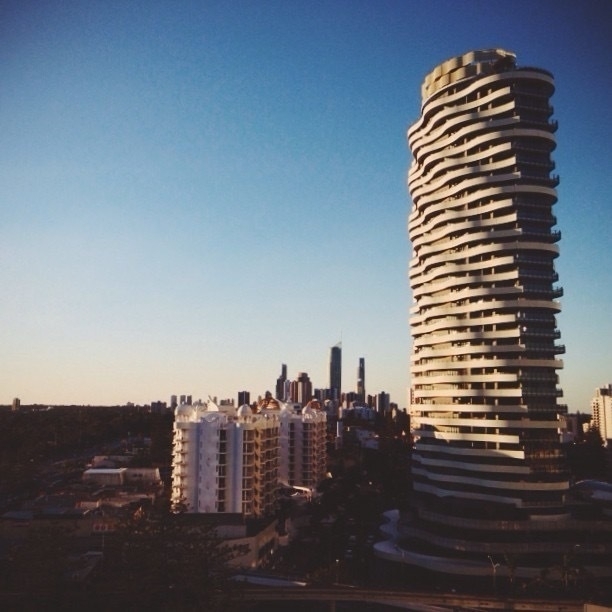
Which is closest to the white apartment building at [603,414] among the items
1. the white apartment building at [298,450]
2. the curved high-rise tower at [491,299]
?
the white apartment building at [298,450]

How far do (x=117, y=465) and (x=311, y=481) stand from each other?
48437 millimetres

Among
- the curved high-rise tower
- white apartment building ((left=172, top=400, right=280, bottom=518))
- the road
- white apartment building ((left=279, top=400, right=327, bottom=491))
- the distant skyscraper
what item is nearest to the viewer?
the road

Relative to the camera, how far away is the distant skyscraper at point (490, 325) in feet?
218

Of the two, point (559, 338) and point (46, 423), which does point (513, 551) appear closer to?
point (559, 338)

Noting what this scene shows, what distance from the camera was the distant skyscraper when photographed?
66.3 meters

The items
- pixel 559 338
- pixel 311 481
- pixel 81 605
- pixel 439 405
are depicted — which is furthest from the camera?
pixel 311 481

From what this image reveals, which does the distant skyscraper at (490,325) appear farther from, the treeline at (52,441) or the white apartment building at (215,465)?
the treeline at (52,441)

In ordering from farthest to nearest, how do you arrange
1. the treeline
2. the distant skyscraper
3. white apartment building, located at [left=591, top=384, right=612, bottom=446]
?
white apartment building, located at [left=591, top=384, right=612, bottom=446] < the treeline < the distant skyscraper

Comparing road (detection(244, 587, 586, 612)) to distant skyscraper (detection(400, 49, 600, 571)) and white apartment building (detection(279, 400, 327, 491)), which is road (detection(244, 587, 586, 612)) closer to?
distant skyscraper (detection(400, 49, 600, 571))

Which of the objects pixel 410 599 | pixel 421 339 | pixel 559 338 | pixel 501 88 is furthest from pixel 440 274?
pixel 410 599

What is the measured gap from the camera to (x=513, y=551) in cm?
6019

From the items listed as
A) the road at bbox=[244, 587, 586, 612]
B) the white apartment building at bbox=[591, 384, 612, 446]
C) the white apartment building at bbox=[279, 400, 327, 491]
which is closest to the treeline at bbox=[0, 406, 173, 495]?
the white apartment building at bbox=[279, 400, 327, 491]

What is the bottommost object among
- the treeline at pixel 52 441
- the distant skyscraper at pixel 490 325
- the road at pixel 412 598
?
the road at pixel 412 598

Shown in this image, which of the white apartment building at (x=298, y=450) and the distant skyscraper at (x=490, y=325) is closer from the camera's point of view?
the distant skyscraper at (x=490, y=325)
